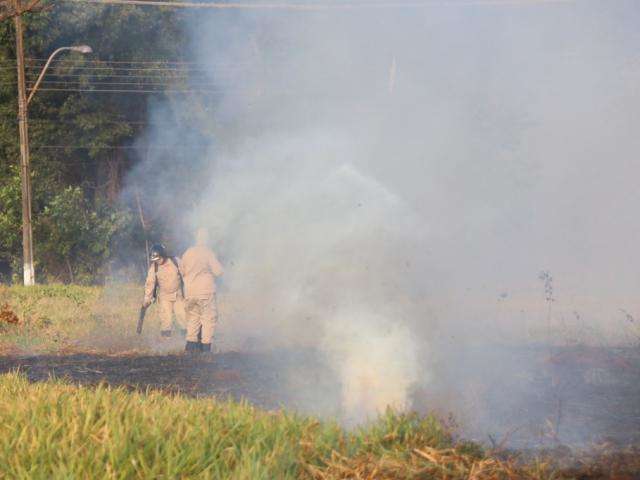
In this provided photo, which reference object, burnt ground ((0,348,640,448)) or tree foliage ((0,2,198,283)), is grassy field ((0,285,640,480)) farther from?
tree foliage ((0,2,198,283))

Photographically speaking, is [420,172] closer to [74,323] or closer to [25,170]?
[74,323]

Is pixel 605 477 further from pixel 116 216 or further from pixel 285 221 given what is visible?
pixel 116 216

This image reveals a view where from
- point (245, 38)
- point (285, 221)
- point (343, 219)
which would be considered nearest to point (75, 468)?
point (343, 219)

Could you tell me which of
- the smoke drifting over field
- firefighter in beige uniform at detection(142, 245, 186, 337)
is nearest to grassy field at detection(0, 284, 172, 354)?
firefighter in beige uniform at detection(142, 245, 186, 337)

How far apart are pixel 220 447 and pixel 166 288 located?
32.8ft

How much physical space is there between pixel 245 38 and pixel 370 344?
688cm

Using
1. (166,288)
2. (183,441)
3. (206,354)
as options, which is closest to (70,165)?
(166,288)

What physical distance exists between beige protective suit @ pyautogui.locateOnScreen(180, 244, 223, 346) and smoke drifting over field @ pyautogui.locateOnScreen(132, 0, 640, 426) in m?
0.86

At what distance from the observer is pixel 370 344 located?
8.44 meters

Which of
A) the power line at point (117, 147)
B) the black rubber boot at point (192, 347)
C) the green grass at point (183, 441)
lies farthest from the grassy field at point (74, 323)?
the green grass at point (183, 441)

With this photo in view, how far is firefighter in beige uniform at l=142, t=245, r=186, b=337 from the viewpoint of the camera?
614 inches

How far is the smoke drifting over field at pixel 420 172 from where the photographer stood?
30.7 feet

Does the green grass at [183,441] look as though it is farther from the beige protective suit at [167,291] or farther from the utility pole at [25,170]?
the utility pole at [25,170]

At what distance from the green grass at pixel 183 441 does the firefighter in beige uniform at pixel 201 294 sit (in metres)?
6.98
